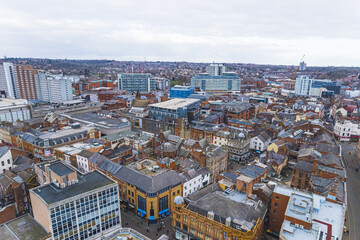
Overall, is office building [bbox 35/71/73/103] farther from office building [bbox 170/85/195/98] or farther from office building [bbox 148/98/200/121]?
office building [bbox 148/98/200/121]

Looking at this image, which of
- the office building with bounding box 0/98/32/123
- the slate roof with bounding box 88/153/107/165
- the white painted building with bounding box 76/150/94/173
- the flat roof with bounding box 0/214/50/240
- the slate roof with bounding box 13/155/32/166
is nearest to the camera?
the flat roof with bounding box 0/214/50/240

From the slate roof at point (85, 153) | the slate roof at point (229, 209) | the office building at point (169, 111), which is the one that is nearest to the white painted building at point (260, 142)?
the office building at point (169, 111)

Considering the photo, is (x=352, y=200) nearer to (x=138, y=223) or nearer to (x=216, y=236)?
(x=216, y=236)

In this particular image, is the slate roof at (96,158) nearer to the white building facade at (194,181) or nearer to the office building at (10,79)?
the white building facade at (194,181)

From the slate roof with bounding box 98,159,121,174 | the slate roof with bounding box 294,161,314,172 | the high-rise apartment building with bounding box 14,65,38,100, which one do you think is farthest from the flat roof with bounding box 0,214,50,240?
the high-rise apartment building with bounding box 14,65,38,100

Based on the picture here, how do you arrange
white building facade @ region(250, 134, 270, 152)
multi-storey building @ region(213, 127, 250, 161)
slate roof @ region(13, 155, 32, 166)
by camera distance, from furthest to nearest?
1. white building facade @ region(250, 134, 270, 152)
2. multi-storey building @ region(213, 127, 250, 161)
3. slate roof @ region(13, 155, 32, 166)

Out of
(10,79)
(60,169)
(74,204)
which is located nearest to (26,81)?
(10,79)

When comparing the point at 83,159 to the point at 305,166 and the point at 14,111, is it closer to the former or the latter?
the point at 305,166
